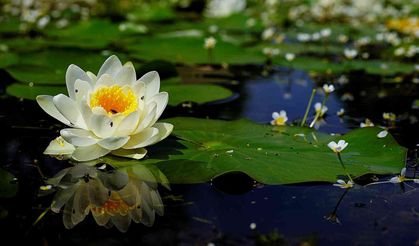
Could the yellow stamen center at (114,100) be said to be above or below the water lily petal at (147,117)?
above

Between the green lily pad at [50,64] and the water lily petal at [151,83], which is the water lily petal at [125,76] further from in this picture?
the green lily pad at [50,64]

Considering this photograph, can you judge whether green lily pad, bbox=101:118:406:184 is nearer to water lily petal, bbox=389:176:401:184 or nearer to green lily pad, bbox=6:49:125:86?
water lily petal, bbox=389:176:401:184

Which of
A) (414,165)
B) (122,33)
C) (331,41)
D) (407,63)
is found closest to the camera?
(414,165)

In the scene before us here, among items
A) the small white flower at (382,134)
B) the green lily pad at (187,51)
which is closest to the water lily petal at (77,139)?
the small white flower at (382,134)

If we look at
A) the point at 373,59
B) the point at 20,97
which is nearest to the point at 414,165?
the point at 20,97

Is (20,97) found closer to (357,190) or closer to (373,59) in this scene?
(357,190)

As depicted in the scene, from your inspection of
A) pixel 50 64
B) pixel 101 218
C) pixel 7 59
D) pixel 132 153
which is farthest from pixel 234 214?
pixel 7 59
